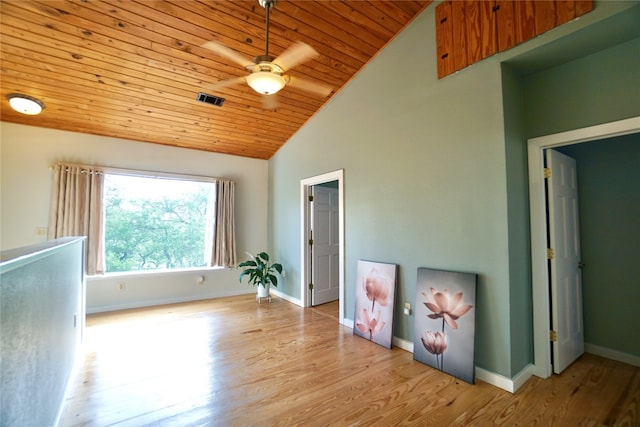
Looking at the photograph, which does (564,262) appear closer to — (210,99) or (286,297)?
(286,297)

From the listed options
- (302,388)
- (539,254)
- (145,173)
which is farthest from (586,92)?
(145,173)

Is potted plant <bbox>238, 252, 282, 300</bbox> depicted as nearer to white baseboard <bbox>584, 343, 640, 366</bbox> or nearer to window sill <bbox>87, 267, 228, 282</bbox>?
window sill <bbox>87, 267, 228, 282</bbox>

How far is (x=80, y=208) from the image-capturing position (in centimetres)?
415

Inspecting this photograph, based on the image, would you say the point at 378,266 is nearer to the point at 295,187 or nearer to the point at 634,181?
the point at 295,187

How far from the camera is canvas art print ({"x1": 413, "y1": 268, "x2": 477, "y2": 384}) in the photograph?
2475 millimetres

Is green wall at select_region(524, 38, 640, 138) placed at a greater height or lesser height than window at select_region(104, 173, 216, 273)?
greater

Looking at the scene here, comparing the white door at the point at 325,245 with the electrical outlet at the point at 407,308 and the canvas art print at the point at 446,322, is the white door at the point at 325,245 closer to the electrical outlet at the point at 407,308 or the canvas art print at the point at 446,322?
the electrical outlet at the point at 407,308

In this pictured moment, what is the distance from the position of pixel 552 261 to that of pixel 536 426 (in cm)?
136

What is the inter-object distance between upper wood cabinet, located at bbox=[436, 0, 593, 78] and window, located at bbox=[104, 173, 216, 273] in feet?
13.8

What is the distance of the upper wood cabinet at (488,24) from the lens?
2111 mm

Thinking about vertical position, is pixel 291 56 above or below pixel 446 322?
above

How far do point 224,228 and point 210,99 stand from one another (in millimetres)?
2313

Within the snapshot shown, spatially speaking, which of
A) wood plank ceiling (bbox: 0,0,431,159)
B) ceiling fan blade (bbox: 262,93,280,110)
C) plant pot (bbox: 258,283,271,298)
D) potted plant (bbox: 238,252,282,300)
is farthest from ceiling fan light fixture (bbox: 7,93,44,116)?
plant pot (bbox: 258,283,271,298)

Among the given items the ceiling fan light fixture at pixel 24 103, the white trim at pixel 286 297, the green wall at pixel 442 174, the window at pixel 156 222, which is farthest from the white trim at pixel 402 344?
the ceiling fan light fixture at pixel 24 103
